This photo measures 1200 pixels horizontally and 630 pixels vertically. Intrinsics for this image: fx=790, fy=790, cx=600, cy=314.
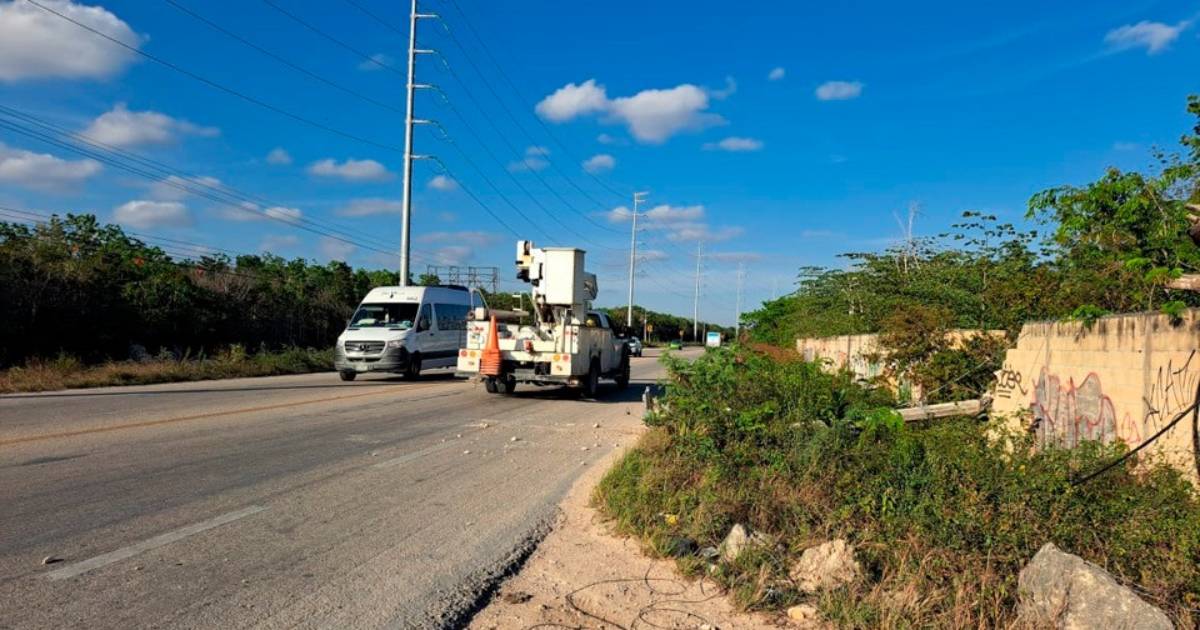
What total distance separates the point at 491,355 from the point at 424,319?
6.24 meters

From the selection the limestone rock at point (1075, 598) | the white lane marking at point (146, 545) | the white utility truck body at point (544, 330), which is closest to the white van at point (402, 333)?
the white utility truck body at point (544, 330)

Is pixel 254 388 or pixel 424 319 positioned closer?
pixel 254 388

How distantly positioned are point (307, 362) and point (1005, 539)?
979 inches

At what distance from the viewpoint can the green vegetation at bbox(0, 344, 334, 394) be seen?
1728 centimetres

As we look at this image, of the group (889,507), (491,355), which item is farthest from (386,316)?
(889,507)

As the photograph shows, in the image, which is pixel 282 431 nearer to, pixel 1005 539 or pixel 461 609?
pixel 461 609

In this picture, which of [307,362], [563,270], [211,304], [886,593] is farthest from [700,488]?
[211,304]

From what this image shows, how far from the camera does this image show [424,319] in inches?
895

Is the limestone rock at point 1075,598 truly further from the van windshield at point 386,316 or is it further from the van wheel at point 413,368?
the van windshield at point 386,316

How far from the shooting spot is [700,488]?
6.69 meters

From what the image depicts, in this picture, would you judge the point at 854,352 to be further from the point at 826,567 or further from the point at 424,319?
the point at 826,567

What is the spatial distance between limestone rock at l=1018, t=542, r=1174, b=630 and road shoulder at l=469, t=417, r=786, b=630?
1427mm

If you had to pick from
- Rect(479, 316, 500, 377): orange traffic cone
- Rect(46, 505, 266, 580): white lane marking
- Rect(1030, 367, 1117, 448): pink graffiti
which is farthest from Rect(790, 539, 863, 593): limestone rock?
Rect(479, 316, 500, 377): orange traffic cone

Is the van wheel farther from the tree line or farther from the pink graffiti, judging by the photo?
the pink graffiti
